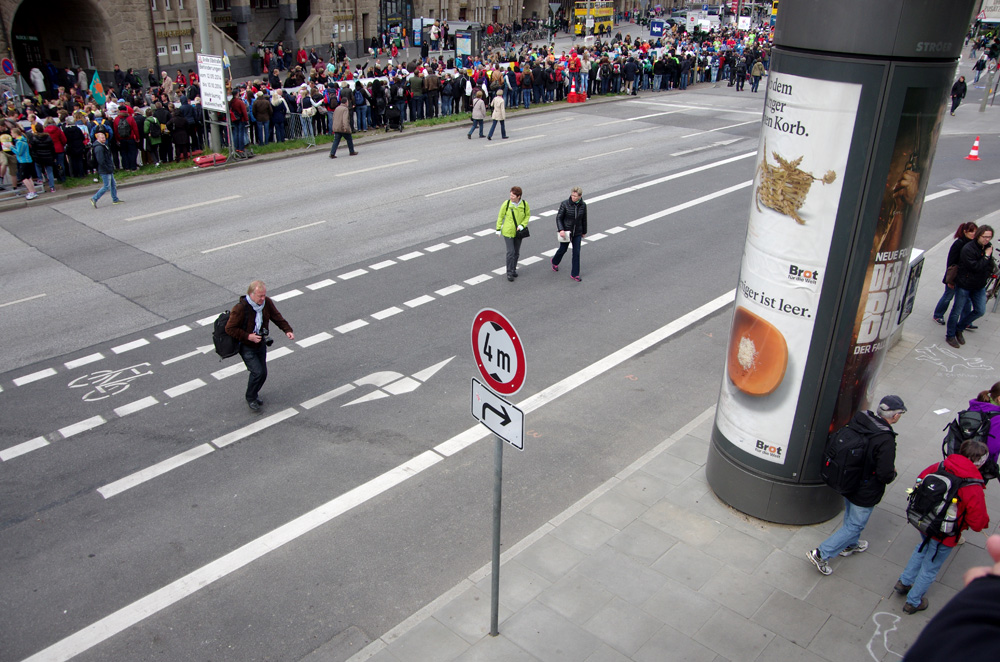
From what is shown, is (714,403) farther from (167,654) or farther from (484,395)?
(167,654)

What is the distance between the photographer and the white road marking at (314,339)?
10.8 metres

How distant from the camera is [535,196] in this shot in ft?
59.0

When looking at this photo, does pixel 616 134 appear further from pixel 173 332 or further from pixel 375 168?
pixel 173 332

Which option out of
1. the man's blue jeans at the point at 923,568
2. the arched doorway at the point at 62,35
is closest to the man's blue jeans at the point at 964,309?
the man's blue jeans at the point at 923,568

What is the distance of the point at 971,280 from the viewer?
10320mm

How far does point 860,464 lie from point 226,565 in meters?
5.23

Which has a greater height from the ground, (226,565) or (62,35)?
(62,35)

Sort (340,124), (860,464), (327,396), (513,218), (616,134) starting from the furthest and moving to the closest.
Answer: (616,134)
(340,124)
(513,218)
(327,396)
(860,464)

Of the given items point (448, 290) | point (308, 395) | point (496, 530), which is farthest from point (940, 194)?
point (496, 530)

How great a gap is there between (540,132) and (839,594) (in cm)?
2206

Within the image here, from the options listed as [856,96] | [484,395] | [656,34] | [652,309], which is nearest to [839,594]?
[484,395]

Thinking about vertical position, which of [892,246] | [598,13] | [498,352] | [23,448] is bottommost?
[23,448]

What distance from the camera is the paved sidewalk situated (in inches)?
218

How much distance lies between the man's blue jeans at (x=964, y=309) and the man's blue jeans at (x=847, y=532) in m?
5.60
